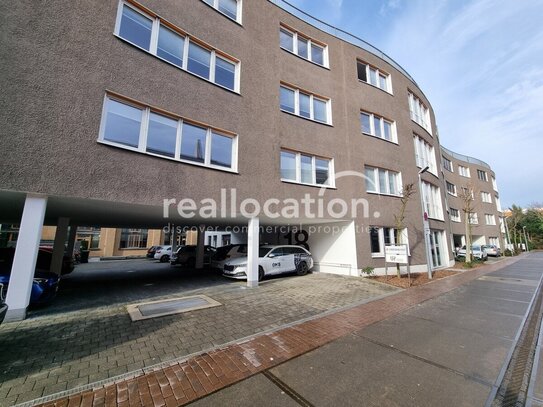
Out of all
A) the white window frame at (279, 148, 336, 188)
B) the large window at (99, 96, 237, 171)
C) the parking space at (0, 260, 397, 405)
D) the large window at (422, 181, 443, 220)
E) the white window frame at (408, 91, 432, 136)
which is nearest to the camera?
the parking space at (0, 260, 397, 405)

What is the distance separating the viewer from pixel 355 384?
3.44m

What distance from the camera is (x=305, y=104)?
40.7 feet

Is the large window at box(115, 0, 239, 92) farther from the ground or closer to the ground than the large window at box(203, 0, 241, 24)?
closer to the ground

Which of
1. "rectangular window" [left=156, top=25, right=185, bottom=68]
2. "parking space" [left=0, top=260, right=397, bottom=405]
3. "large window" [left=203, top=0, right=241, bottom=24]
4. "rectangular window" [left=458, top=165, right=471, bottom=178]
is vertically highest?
"rectangular window" [left=458, top=165, right=471, bottom=178]

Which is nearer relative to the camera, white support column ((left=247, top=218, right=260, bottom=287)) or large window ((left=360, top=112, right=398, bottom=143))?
white support column ((left=247, top=218, right=260, bottom=287))

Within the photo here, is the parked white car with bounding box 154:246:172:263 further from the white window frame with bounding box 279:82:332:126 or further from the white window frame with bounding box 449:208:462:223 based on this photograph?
the white window frame with bounding box 449:208:462:223

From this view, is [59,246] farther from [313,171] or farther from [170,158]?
[313,171]

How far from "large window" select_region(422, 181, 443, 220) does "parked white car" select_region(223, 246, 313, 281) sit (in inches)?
408

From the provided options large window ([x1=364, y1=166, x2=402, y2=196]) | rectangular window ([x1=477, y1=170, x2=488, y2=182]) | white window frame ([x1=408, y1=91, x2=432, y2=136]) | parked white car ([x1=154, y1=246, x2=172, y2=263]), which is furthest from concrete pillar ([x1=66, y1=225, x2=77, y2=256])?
rectangular window ([x1=477, y1=170, x2=488, y2=182])

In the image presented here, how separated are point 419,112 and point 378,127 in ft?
22.1

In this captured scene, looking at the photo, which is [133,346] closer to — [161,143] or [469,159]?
[161,143]

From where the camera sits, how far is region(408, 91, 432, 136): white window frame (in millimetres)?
17922

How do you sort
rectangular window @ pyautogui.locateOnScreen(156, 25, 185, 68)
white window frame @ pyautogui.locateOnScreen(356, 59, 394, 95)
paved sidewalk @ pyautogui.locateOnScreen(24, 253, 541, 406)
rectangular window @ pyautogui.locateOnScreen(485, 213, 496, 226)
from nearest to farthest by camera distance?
paved sidewalk @ pyautogui.locateOnScreen(24, 253, 541, 406), rectangular window @ pyautogui.locateOnScreen(156, 25, 185, 68), white window frame @ pyautogui.locateOnScreen(356, 59, 394, 95), rectangular window @ pyautogui.locateOnScreen(485, 213, 496, 226)

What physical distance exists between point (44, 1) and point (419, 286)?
51.9 ft
